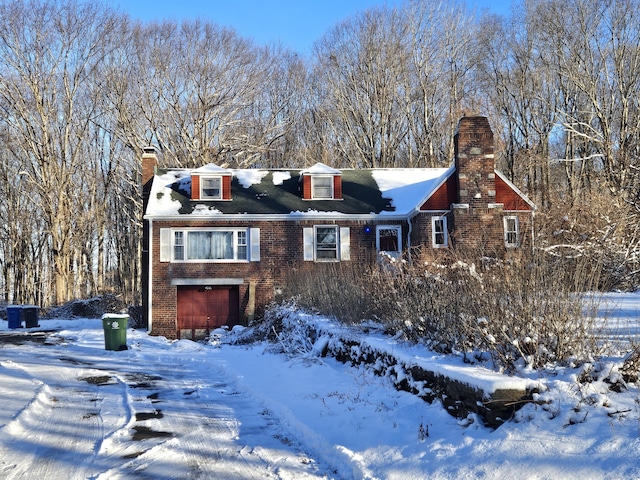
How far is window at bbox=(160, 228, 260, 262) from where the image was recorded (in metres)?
24.5

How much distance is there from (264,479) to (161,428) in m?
2.71

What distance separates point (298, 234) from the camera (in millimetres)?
24891

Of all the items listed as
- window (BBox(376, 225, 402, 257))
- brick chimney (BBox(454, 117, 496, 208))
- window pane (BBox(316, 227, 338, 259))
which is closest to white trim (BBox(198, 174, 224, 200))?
window pane (BBox(316, 227, 338, 259))

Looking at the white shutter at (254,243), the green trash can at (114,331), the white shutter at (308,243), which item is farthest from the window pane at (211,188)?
the green trash can at (114,331)

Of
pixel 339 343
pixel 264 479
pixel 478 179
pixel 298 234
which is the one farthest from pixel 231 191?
pixel 264 479

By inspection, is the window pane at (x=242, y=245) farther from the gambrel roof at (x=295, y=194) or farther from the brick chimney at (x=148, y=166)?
the brick chimney at (x=148, y=166)

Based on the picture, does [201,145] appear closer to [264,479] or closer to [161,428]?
[161,428]

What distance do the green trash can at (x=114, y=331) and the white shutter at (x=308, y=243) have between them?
8605mm

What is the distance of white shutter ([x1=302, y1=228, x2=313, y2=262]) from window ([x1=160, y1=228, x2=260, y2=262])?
1874 mm

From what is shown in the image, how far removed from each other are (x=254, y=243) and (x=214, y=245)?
5.24 feet

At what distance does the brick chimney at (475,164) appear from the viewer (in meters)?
22.7

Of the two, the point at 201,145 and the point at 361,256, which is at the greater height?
the point at 201,145

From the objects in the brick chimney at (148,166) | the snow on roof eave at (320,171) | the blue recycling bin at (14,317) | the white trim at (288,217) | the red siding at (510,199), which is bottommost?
the blue recycling bin at (14,317)

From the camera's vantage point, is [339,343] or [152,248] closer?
[339,343]
